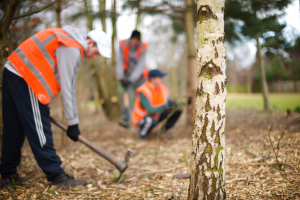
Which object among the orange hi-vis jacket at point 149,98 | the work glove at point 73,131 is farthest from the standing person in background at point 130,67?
the work glove at point 73,131

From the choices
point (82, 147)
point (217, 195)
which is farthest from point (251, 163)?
point (82, 147)

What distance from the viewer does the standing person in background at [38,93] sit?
195 cm

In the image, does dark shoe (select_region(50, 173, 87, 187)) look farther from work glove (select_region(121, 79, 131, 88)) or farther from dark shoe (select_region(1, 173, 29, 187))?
work glove (select_region(121, 79, 131, 88))

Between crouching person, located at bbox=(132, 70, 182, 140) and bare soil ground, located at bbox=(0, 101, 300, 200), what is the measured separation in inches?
16.2

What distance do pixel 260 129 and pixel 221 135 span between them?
7.97 ft

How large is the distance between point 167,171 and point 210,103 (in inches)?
50.3

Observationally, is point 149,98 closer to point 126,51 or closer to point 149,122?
point 149,122

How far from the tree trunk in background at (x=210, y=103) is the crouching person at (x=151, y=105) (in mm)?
2254

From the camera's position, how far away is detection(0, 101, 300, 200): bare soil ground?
1.78 meters

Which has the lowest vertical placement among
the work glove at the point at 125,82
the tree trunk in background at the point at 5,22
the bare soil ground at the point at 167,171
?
the bare soil ground at the point at 167,171

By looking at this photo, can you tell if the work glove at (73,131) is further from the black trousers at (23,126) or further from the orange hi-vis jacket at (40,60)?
the orange hi-vis jacket at (40,60)

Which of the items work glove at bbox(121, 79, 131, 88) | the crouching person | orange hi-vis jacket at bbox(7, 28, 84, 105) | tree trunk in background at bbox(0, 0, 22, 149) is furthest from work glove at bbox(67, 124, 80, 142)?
work glove at bbox(121, 79, 131, 88)

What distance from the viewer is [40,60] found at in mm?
1989

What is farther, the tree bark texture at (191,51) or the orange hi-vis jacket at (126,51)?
the orange hi-vis jacket at (126,51)
